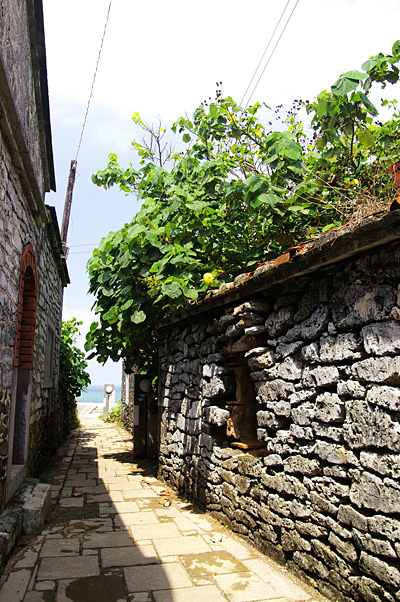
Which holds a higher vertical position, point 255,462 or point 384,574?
point 255,462

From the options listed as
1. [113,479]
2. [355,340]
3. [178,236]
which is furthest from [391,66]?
[113,479]

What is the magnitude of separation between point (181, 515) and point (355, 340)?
2827mm

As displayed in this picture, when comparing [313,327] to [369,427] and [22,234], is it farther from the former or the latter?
[22,234]

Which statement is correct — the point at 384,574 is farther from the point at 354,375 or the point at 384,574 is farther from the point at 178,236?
the point at 178,236

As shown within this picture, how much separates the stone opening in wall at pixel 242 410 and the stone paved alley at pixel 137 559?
790 mm

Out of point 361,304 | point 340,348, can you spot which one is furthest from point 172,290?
point 361,304

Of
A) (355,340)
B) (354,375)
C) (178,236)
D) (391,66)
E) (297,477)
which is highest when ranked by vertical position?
(391,66)

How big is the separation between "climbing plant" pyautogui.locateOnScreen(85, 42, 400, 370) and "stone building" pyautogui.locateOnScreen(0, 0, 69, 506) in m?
0.84

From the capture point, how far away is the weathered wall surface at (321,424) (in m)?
2.35

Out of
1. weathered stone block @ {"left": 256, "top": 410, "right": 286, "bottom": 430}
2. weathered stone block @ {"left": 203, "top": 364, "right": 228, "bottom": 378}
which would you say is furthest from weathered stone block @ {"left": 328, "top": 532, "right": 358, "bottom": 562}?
weathered stone block @ {"left": 203, "top": 364, "right": 228, "bottom": 378}

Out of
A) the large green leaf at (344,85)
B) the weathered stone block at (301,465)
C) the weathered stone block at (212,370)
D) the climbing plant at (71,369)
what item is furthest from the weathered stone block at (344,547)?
the climbing plant at (71,369)

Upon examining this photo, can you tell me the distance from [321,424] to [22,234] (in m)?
3.07

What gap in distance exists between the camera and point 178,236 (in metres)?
4.80

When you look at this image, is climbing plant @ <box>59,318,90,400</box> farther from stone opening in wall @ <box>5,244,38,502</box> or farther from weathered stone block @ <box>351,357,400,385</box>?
weathered stone block @ <box>351,357,400,385</box>
